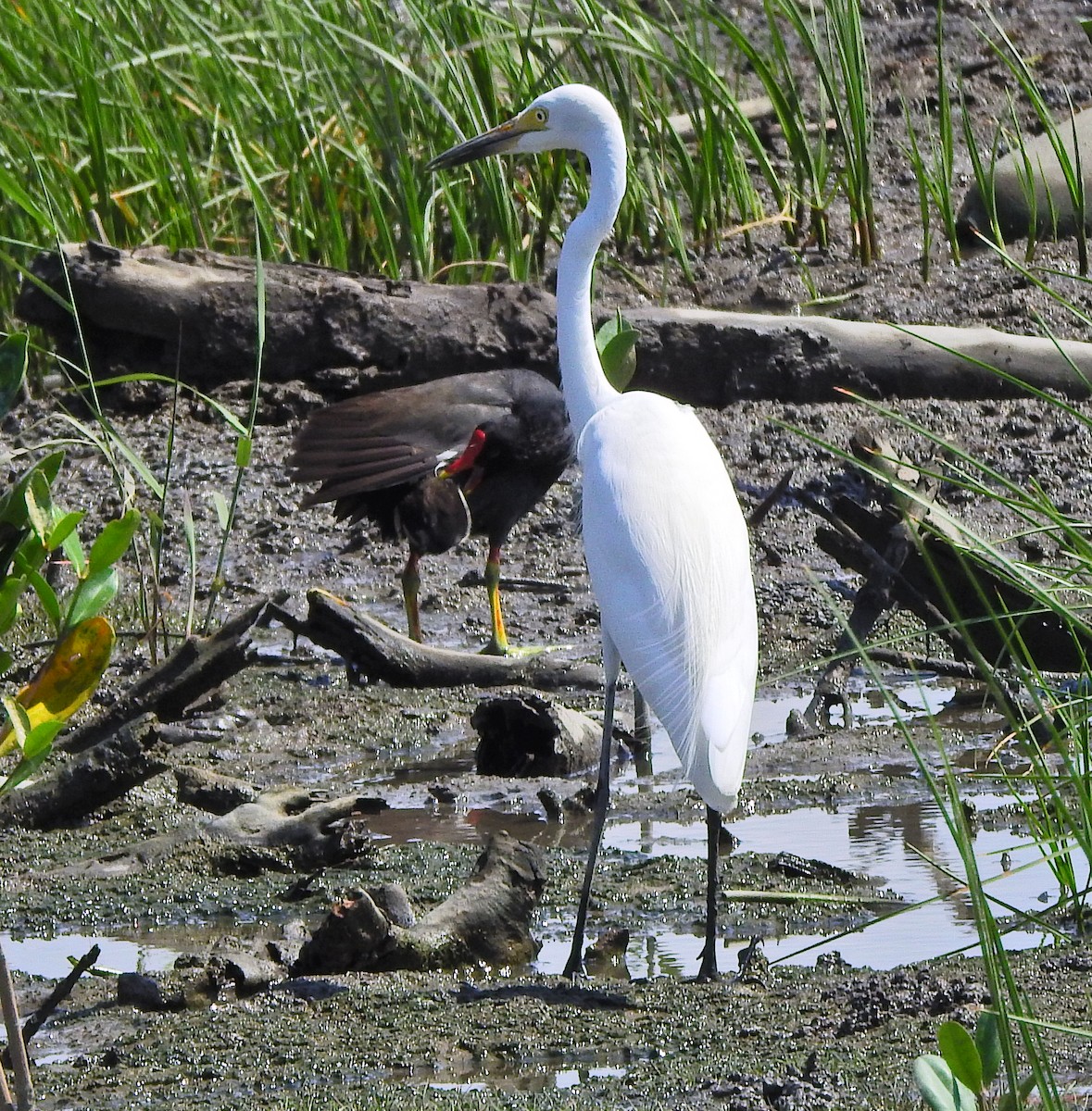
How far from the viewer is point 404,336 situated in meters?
6.17

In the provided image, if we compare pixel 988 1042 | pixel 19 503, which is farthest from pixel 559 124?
pixel 988 1042

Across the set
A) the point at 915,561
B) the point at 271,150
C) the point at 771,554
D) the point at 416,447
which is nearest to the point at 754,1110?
the point at 915,561

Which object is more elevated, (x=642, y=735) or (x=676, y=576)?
(x=676, y=576)

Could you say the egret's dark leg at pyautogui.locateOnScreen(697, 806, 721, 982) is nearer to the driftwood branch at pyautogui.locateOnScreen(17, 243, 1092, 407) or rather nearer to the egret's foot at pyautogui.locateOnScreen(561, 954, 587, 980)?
the egret's foot at pyautogui.locateOnScreen(561, 954, 587, 980)

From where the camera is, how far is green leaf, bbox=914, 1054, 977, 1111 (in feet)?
5.74

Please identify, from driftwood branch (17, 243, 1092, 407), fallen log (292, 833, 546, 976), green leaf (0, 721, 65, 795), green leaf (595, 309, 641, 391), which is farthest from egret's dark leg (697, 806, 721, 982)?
driftwood branch (17, 243, 1092, 407)

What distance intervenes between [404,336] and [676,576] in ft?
9.97

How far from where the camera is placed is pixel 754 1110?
2.27 metres

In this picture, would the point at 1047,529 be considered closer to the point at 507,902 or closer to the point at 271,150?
the point at 507,902

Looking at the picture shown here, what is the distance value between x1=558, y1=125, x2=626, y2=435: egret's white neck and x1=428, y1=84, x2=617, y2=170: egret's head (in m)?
0.03

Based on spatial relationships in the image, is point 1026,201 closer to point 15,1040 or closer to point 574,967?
point 574,967

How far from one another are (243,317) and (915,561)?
2.87 meters

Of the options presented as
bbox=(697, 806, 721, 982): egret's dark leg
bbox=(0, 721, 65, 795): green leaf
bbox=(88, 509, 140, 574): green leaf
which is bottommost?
bbox=(697, 806, 721, 982): egret's dark leg

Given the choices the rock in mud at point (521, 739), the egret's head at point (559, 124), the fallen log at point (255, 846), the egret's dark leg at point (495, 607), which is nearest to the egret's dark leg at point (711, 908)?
the fallen log at point (255, 846)
